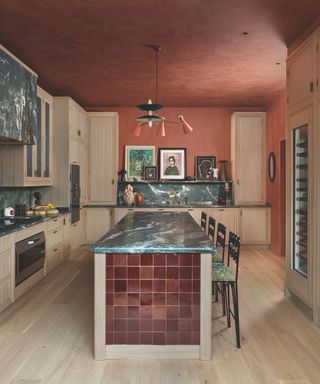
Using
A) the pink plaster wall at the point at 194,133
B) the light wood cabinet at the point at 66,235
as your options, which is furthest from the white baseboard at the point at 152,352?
the pink plaster wall at the point at 194,133

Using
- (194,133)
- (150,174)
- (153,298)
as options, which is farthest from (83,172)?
(153,298)

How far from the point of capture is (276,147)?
21.8ft

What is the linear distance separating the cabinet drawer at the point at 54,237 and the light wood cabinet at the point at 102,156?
1806 millimetres

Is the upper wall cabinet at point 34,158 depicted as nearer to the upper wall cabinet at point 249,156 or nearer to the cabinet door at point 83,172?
the cabinet door at point 83,172

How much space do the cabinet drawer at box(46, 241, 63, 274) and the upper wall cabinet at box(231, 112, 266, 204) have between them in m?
3.53

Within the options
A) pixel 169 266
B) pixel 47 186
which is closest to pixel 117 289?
pixel 169 266

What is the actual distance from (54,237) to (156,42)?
301cm

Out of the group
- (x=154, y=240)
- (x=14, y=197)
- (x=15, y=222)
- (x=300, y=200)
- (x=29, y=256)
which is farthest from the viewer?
(x=14, y=197)

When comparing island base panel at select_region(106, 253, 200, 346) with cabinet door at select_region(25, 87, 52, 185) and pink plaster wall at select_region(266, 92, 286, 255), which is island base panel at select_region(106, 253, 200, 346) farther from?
pink plaster wall at select_region(266, 92, 286, 255)

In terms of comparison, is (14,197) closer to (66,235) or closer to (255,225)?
(66,235)

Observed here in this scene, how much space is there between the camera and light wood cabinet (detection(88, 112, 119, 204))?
23.7 feet

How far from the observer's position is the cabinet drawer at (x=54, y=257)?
196 inches

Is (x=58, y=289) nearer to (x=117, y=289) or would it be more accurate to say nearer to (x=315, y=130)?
(x=117, y=289)

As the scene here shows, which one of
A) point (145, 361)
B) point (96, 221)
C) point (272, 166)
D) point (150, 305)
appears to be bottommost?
point (145, 361)
